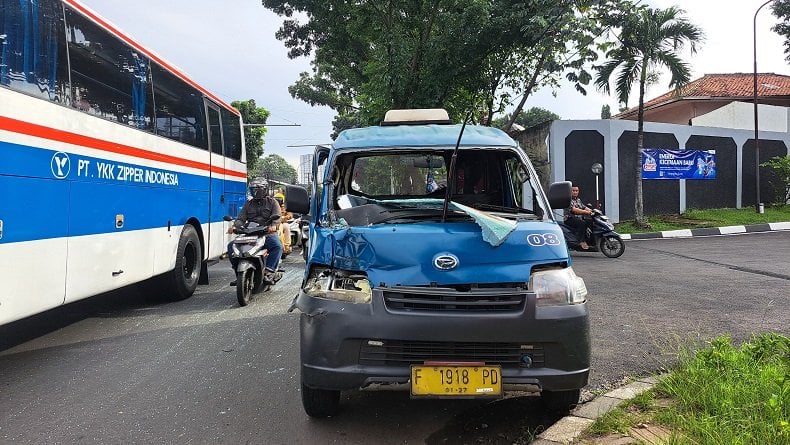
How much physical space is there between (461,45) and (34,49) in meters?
11.1

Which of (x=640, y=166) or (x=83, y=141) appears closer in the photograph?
(x=83, y=141)

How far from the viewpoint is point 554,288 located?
293 centimetres

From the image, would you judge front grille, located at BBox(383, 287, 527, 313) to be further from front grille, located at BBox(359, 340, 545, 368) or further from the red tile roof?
the red tile roof

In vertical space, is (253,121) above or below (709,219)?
above

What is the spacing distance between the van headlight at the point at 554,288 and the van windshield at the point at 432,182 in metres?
0.89

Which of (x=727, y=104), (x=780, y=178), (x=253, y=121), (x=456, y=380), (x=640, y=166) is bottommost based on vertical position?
(x=456, y=380)

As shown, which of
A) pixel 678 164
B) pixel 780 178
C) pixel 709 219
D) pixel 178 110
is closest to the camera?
pixel 178 110

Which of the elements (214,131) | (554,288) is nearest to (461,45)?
(214,131)

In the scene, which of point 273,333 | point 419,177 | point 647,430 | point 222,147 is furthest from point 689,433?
point 222,147

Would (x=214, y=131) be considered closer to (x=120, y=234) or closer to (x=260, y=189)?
(x=260, y=189)

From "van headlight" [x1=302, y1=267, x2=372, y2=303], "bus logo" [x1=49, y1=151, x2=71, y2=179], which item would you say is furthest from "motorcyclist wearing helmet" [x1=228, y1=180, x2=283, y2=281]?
"van headlight" [x1=302, y1=267, x2=372, y2=303]

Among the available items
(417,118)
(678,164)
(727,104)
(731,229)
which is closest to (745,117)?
(727,104)

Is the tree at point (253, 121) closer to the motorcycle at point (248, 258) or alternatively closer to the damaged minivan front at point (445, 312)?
the motorcycle at point (248, 258)

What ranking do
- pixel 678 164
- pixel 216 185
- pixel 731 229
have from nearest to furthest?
pixel 216 185 → pixel 731 229 → pixel 678 164
